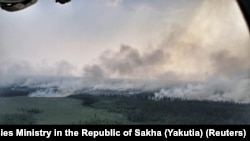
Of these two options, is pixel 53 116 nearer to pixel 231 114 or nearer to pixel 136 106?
pixel 136 106

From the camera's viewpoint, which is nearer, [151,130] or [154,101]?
[151,130]

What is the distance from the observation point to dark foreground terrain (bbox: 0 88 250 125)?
407 inches

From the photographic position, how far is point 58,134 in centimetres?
390

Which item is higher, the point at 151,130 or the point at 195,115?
the point at 151,130

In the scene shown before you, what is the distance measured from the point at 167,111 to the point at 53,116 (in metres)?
3.63

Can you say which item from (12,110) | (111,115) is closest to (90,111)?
(111,115)

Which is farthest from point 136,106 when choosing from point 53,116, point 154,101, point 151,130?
point 151,130

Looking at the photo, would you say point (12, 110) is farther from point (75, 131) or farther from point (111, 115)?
point (75, 131)

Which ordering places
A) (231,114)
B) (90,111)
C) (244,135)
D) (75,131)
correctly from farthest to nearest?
(90,111) → (231,114) → (75,131) → (244,135)

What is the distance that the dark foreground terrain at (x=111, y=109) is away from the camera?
10344mm

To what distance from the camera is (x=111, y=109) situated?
11500 mm

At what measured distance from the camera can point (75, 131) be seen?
Answer: 409 cm

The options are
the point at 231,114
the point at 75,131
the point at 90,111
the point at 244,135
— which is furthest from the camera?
the point at 90,111

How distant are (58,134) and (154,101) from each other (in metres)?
8.27
